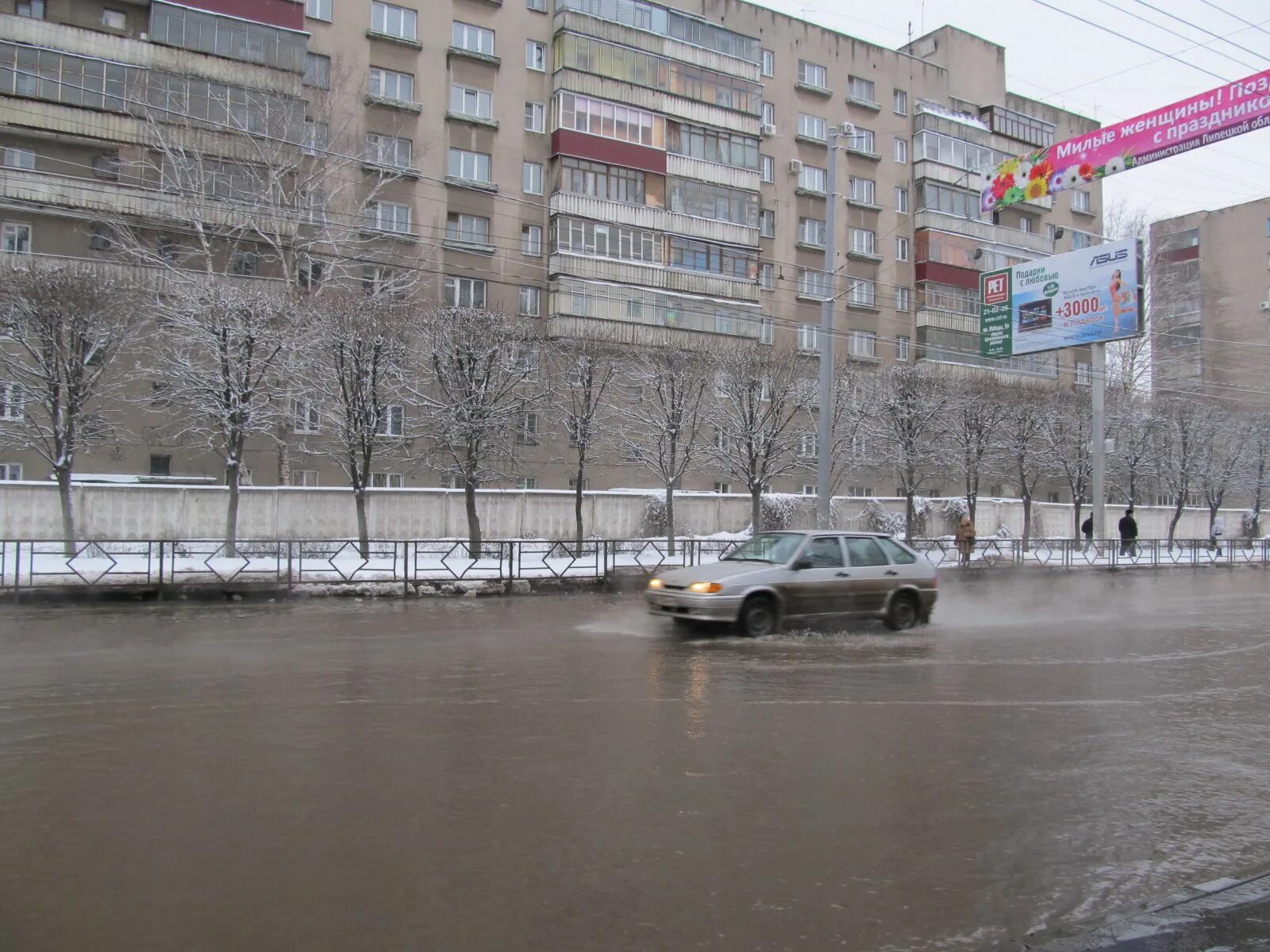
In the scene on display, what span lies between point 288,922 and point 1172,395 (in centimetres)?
4673

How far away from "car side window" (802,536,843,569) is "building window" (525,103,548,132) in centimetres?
3064

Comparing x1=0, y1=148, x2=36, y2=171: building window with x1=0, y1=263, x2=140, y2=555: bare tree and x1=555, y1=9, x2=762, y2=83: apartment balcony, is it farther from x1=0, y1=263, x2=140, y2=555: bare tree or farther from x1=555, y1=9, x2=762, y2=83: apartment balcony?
x1=555, y1=9, x2=762, y2=83: apartment balcony

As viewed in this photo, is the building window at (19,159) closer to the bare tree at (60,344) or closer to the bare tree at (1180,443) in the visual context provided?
the bare tree at (60,344)

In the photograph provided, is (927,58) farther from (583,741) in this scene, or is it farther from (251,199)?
(583,741)

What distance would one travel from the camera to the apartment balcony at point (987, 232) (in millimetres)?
50438

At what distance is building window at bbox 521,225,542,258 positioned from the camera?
129ft

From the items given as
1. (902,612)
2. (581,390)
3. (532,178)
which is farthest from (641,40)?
(902,612)

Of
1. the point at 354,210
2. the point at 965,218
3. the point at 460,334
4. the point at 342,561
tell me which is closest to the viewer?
the point at 342,561

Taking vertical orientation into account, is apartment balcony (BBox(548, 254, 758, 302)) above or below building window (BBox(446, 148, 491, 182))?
below

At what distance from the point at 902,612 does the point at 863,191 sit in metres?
39.4

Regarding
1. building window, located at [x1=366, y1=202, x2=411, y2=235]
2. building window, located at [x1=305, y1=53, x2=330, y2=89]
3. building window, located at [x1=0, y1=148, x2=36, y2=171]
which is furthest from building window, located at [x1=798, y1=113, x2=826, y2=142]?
building window, located at [x1=0, y1=148, x2=36, y2=171]

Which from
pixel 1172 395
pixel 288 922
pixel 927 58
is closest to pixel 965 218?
pixel 927 58

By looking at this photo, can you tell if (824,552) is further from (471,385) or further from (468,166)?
(468,166)

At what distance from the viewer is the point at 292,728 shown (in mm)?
7555
